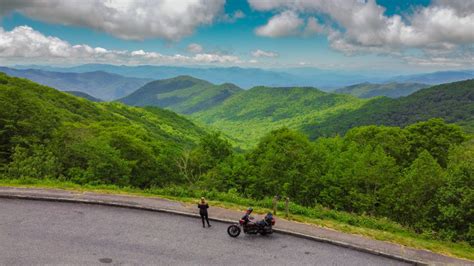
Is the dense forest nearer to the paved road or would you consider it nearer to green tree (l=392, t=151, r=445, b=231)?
green tree (l=392, t=151, r=445, b=231)

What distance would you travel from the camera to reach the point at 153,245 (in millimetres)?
15336

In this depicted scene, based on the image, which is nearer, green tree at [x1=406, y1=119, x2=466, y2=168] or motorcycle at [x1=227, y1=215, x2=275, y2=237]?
motorcycle at [x1=227, y1=215, x2=275, y2=237]

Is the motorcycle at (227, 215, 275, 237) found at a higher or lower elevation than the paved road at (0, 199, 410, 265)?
higher

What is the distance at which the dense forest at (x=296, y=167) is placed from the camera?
25.1m

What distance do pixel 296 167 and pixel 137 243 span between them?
94.1 feet

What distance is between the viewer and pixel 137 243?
15.5 m

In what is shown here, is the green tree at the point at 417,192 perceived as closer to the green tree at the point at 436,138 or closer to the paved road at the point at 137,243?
the paved road at the point at 137,243

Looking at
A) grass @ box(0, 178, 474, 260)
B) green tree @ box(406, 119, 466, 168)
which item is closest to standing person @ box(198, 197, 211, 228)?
grass @ box(0, 178, 474, 260)

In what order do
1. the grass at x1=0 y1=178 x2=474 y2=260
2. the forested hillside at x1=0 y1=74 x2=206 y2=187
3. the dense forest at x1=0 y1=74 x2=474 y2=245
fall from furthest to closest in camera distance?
the forested hillside at x1=0 y1=74 x2=206 y2=187 → the dense forest at x1=0 y1=74 x2=474 y2=245 → the grass at x1=0 y1=178 x2=474 y2=260

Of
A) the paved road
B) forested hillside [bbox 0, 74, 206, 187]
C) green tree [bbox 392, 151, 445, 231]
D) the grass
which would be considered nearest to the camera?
the paved road

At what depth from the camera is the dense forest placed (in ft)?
82.4

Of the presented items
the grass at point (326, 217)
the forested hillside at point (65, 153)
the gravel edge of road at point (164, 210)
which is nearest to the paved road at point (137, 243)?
the gravel edge of road at point (164, 210)

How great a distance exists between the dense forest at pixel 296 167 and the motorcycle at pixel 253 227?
350 inches

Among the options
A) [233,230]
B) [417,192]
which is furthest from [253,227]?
[417,192]
